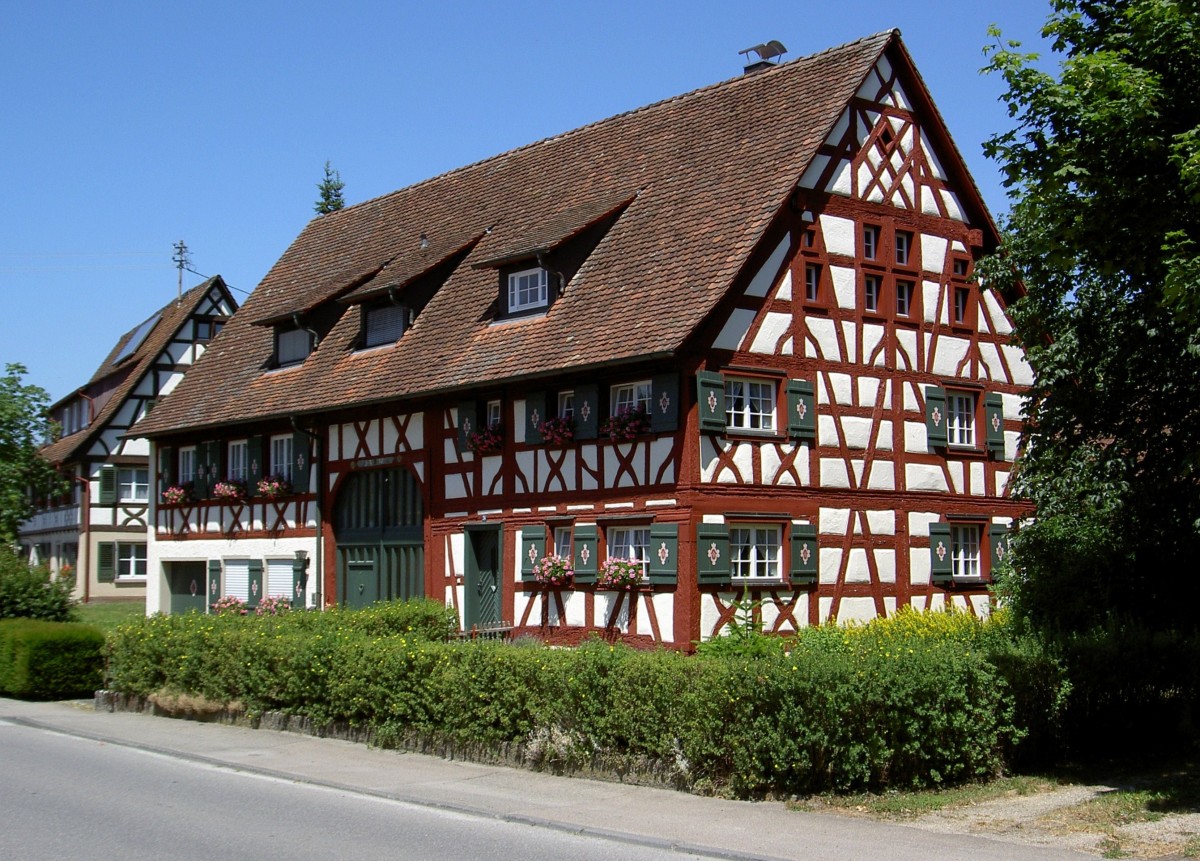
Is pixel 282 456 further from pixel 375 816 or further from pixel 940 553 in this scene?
pixel 375 816

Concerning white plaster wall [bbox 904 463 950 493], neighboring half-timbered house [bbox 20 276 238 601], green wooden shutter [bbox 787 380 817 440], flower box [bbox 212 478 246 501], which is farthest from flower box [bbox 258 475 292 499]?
neighboring half-timbered house [bbox 20 276 238 601]

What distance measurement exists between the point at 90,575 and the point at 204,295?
10.7m

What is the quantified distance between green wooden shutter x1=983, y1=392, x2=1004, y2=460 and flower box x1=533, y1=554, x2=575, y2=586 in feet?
27.3

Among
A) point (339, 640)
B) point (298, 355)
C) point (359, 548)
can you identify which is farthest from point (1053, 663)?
point (298, 355)

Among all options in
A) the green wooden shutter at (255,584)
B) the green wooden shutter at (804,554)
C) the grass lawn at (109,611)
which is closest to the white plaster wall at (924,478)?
the green wooden shutter at (804,554)

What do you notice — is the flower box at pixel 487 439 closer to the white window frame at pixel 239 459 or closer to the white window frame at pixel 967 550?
the white window frame at pixel 967 550

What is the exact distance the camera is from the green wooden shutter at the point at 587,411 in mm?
22172

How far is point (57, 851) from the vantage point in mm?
10000

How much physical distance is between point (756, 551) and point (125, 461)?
109 ft

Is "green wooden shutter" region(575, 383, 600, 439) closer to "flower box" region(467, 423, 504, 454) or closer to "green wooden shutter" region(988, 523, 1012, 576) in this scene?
"flower box" region(467, 423, 504, 454)

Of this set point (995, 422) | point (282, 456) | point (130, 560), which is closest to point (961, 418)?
point (995, 422)

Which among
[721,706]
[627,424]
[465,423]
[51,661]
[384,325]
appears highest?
[384,325]

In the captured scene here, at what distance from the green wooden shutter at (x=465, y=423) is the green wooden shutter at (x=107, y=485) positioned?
27.8 metres

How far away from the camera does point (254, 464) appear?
30.7 metres
